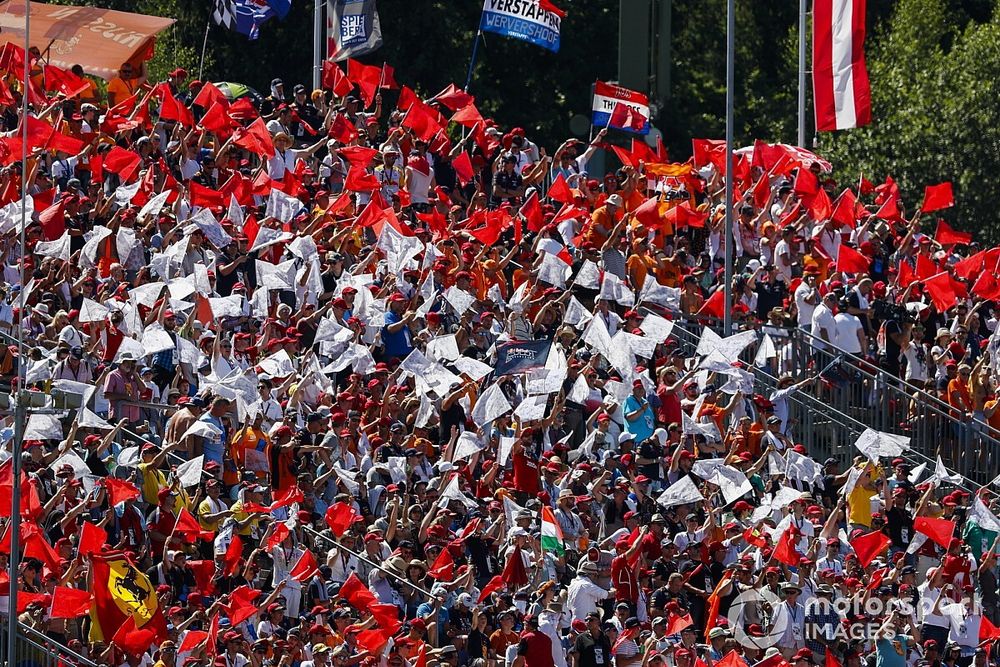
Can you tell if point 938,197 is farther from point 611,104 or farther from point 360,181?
point 360,181

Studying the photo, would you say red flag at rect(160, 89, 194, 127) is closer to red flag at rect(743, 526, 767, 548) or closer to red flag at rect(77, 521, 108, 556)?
red flag at rect(743, 526, 767, 548)

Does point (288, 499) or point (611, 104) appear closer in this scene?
point (288, 499)

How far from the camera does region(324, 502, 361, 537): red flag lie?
22.5 metres

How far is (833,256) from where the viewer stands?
29688 mm

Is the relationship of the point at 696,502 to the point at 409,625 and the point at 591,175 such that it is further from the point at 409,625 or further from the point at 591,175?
the point at 591,175

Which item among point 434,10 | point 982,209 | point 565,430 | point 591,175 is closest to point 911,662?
point 565,430

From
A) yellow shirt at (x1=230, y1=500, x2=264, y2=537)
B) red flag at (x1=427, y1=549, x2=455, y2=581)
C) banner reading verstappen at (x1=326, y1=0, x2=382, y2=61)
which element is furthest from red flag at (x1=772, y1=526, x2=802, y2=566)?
banner reading verstappen at (x1=326, y1=0, x2=382, y2=61)

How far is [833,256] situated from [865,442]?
4222 millimetres

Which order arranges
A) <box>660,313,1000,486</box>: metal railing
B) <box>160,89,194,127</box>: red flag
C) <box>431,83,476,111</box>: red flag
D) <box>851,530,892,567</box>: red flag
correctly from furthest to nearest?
1. <box>431,83,476,111</box>: red flag
2. <box>160,89,194,127</box>: red flag
3. <box>660,313,1000,486</box>: metal railing
4. <box>851,530,892,567</box>: red flag

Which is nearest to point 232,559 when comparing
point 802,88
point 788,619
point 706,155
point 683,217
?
point 788,619

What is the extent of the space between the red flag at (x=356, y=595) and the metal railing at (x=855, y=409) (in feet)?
21.6

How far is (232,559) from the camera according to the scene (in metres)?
21.6

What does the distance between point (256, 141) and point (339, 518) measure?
23.1 feet

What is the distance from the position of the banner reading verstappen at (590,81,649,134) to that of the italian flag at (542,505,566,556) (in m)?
9.62
